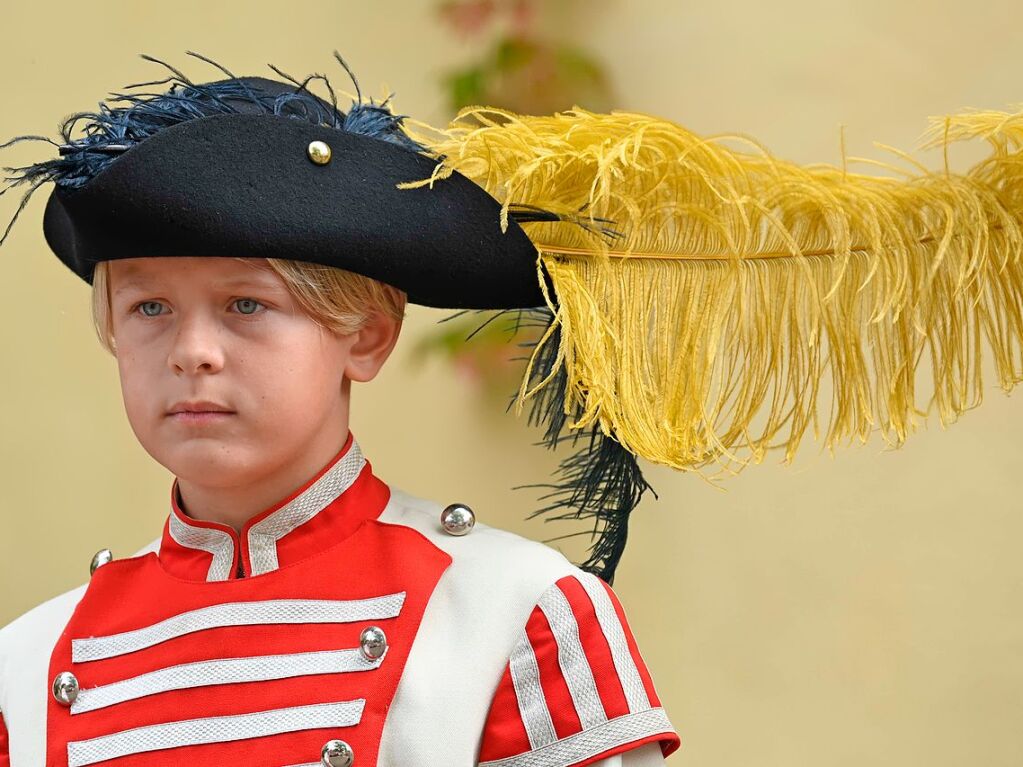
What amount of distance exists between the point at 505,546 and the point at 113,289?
1.21 feet

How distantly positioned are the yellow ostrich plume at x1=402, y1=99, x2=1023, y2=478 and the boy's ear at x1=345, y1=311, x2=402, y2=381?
0.39 feet

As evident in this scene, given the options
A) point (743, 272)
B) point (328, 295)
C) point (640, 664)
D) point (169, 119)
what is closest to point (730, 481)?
point (743, 272)

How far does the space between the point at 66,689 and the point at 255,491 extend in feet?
0.70

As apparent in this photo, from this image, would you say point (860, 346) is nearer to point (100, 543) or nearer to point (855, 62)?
point (855, 62)

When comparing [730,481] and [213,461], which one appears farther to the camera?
[730,481]

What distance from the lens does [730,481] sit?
1.79 metres

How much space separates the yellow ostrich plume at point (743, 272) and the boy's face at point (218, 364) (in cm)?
19

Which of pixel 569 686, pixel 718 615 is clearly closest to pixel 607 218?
pixel 569 686

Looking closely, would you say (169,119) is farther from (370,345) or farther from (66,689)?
(66,689)

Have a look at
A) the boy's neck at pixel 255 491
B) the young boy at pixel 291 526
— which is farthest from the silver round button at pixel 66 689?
the boy's neck at pixel 255 491

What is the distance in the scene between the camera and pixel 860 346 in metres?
1.22

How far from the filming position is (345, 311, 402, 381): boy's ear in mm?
1126

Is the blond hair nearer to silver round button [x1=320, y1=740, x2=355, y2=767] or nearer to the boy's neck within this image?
the boy's neck

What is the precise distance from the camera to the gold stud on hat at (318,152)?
3.36 ft
